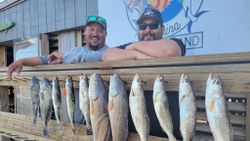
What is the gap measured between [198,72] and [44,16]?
388cm

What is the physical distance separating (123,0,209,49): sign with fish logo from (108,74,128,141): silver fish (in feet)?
2.58

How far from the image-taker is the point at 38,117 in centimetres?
227

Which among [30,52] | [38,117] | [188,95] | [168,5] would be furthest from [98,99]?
[30,52]

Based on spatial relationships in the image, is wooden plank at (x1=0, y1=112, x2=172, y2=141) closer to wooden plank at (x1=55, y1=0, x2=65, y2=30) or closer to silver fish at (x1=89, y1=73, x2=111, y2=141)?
silver fish at (x1=89, y1=73, x2=111, y2=141)

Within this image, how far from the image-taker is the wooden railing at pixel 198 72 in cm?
127

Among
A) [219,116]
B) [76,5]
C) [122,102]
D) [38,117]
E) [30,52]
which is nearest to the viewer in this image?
[219,116]

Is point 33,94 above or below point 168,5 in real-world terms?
below

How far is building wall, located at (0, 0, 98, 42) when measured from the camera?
3933 millimetres

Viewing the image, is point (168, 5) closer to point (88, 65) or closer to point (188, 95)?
point (88, 65)

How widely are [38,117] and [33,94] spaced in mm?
284

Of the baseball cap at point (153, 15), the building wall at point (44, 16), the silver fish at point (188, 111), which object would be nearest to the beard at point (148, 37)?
the baseball cap at point (153, 15)

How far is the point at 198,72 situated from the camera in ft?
4.53

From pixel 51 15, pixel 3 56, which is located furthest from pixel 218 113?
pixel 3 56

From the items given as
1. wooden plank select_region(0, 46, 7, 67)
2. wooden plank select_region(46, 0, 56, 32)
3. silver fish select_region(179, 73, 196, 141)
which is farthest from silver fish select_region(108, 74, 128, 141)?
wooden plank select_region(0, 46, 7, 67)
